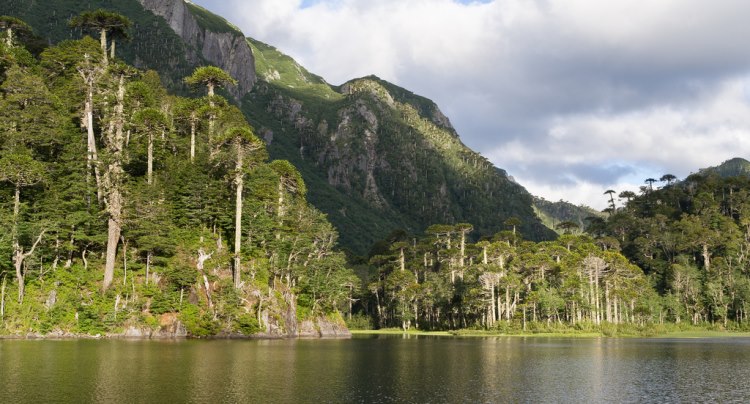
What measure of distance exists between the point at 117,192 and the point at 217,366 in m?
46.1

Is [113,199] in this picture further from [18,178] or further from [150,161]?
[150,161]

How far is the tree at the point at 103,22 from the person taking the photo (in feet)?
335

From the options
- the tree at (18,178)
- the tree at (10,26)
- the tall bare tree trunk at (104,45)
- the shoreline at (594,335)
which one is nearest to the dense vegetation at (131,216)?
the tree at (18,178)

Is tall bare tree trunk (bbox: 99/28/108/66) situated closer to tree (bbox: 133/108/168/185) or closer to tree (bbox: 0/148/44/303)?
tree (bbox: 133/108/168/185)

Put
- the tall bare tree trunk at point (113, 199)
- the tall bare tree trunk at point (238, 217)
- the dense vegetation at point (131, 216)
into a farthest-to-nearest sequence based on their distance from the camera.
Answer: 1. the tall bare tree trunk at point (238, 217)
2. the tall bare tree trunk at point (113, 199)
3. the dense vegetation at point (131, 216)

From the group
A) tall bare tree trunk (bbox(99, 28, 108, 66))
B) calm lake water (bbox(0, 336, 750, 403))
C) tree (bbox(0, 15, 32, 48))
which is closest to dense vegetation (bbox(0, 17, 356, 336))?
tall bare tree trunk (bbox(99, 28, 108, 66))

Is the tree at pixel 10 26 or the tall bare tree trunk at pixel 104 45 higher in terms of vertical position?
the tree at pixel 10 26

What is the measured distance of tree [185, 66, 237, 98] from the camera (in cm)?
10212

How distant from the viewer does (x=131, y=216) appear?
8094 cm

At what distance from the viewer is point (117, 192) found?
80125 millimetres

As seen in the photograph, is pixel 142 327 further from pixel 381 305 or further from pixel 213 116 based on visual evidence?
pixel 381 305

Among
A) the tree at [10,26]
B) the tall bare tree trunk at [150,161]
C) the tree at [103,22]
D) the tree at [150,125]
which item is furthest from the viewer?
the tree at [10,26]

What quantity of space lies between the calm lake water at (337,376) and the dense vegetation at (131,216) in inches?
571

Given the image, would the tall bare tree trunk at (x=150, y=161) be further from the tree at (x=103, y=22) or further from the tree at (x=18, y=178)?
the tree at (x=103, y=22)
